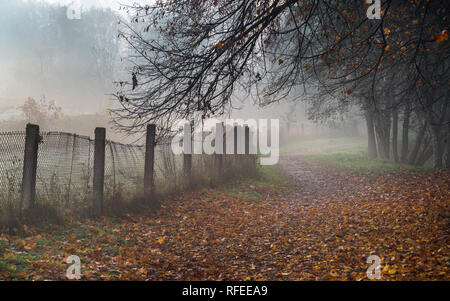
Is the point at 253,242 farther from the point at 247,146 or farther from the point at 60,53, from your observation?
the point at 60,53

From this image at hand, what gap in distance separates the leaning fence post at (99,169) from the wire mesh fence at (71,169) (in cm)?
20

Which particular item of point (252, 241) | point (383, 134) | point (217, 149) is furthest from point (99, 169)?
point (383, 134)

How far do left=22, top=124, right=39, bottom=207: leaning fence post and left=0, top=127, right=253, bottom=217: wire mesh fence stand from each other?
0.15 meters

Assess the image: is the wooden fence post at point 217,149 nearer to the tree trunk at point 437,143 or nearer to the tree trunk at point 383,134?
the tree trunk at point 437,143

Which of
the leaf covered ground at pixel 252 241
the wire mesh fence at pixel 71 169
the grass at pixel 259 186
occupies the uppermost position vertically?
the wire mesh fence at pixel 71 169

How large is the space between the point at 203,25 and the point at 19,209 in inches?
189

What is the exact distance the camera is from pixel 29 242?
555cm

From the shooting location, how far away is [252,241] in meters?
6.96

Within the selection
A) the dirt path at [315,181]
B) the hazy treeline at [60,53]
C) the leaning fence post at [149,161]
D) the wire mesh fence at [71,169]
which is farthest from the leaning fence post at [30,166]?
the hazy treeline at [60,53]

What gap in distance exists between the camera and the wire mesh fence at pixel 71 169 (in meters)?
6.42

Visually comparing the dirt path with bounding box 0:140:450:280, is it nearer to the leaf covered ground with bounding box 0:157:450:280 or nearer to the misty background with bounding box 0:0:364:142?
the leaf covered ground with bounding box 0:157:450:280

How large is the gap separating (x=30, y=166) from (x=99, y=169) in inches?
60.6
